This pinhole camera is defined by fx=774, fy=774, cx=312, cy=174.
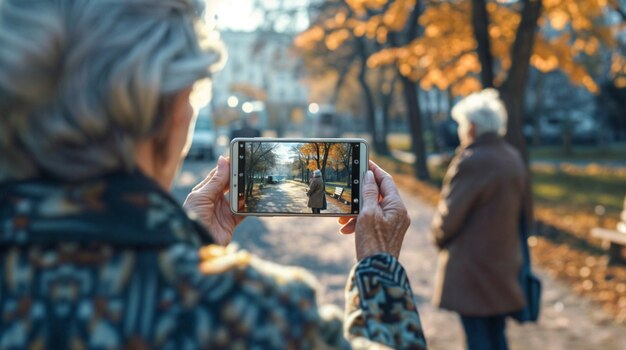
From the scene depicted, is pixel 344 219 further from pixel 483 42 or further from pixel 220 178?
pixel 483 42

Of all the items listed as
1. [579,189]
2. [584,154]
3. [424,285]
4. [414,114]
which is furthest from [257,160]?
[584,154]

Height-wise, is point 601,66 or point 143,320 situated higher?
point 601,66

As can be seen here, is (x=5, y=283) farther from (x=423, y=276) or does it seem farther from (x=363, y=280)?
(x=423, y=276)

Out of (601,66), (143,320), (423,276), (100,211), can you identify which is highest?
(601,66)

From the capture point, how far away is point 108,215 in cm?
127

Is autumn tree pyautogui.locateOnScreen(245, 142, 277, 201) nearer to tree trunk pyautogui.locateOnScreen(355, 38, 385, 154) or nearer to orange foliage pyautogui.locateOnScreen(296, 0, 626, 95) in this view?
orange foliage pyautogui.locateOnScreen(296, 0, 626, 95)

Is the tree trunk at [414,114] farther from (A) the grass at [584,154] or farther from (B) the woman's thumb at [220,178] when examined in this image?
(B) the woman's thumb at [220,178]

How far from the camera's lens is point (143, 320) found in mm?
1247

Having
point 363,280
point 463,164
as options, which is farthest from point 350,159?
point 463,164

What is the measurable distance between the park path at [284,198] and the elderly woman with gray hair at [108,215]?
0.98 metres

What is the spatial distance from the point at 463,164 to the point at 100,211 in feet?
13.7

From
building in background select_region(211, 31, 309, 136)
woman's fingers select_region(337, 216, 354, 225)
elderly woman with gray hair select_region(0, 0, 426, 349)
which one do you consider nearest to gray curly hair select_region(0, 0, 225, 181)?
elderly woman with gray hair select_region(0, 0, 426, 349)

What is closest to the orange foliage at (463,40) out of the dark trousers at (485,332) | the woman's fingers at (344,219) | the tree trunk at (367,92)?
the dark trousers at (485,332)

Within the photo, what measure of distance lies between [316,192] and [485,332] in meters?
3.36
